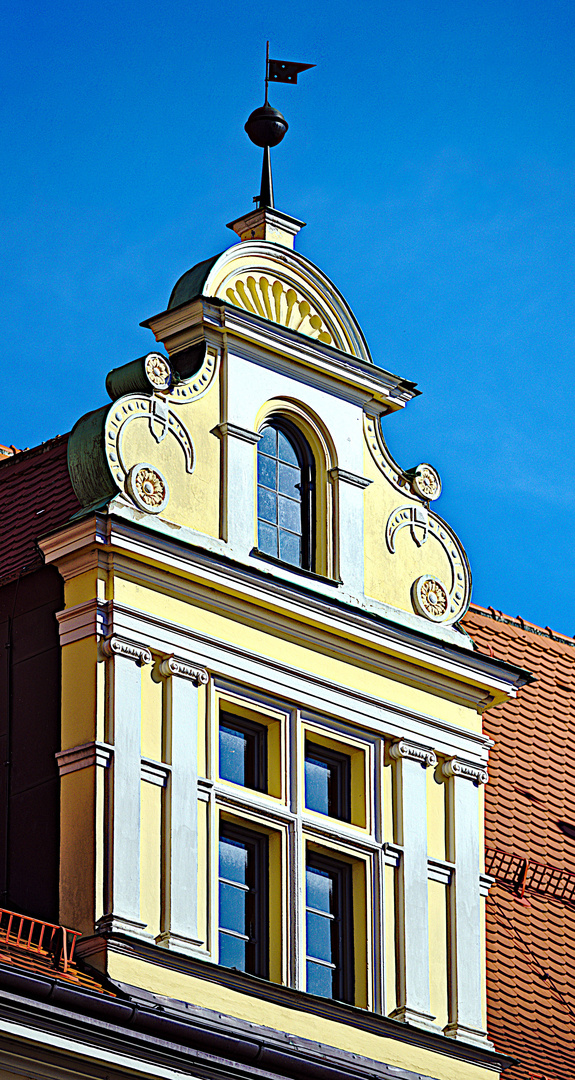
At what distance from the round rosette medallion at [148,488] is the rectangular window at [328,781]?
1945 millimetres

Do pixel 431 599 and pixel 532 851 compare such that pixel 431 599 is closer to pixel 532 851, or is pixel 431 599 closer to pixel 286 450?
pixel 286 450

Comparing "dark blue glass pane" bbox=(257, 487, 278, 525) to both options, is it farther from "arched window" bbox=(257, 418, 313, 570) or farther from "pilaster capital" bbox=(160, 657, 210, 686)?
"pilaster capital" bbox=(160, 657, 210, 686)

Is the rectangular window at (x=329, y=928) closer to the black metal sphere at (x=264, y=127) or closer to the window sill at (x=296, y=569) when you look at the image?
the window sill at (x=296, y=569)

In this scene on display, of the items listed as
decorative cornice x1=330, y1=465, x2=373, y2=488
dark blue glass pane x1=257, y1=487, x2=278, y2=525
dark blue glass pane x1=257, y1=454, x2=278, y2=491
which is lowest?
dark blue glass pane x1=257, y1=487, x2=278, y2=525

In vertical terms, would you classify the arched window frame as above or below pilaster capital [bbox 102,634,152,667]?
above

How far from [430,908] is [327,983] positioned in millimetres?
1114

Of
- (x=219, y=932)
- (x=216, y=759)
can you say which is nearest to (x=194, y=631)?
(x=216, y=759)

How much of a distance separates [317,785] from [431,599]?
6.44 ft

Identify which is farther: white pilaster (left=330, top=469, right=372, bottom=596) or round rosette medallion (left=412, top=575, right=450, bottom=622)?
round rosette medallion (left=412, top=575, right=450, bottom=622)

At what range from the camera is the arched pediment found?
19.4m


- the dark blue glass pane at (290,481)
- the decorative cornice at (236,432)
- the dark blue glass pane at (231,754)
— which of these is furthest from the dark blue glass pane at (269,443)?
the dark blue glass pane at (231,754)

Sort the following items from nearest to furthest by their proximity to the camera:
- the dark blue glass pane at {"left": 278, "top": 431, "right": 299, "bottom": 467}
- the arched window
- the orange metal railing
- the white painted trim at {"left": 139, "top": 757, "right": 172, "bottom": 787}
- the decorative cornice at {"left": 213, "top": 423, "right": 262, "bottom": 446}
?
the orange metal railing → the white painted trim at {"left": 139, "top": 757, "right": 172, "bottom": 787} → the decorative cornice at {"left": 213, "top": 423, "right": 262, "bottom": 446} → the arched window → the dark blue glass pane at {"left": 278, "top": 431, "right": 299, "bottom": 467}

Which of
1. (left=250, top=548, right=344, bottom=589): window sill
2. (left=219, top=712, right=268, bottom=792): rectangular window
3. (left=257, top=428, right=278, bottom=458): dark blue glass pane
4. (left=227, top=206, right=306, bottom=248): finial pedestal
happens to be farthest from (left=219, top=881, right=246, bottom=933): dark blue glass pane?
(left=227, top=206, right=306, bottom=248): finial pedestal

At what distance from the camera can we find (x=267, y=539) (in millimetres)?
19047
